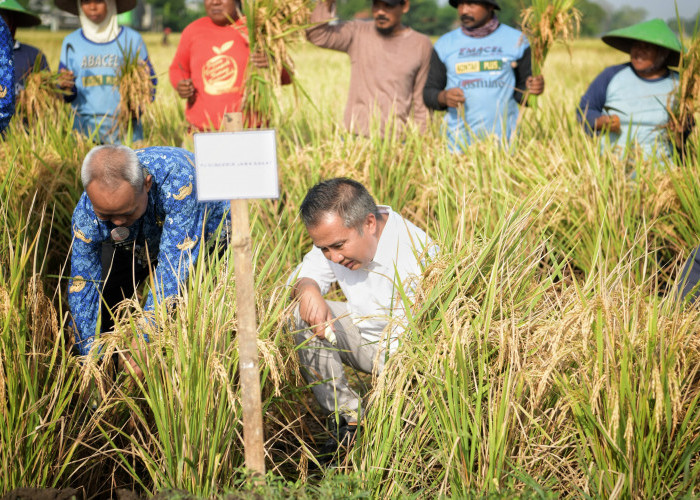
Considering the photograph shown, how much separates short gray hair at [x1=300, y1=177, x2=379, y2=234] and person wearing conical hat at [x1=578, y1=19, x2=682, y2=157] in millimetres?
1829

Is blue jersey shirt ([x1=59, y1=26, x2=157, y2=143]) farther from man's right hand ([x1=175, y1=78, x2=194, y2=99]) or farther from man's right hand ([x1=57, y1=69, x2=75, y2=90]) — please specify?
man's right hand ([x1=175, y1=78, x2=194, y2=99])

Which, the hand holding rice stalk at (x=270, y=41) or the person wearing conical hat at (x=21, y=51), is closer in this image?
the hand holding rice stalk at (x=270, y=41)

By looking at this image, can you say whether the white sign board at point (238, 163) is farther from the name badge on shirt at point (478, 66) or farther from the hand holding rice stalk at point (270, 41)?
the name badge on shirt at point (478, 66)

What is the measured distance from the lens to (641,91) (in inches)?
154

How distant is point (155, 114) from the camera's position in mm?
4754

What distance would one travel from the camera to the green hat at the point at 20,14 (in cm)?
432

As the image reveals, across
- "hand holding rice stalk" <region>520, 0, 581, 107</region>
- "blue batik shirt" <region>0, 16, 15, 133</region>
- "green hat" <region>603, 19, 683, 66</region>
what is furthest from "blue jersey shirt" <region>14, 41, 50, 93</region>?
"green hat" <region>603, 19, 683, 66</region>

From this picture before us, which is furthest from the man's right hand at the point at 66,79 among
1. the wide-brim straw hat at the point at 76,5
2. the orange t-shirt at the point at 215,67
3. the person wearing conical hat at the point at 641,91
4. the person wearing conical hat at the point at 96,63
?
the person wearing conical hat at the point at 641,91

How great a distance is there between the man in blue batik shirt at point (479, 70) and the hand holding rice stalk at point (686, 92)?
81 cm

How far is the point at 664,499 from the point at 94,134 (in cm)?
321

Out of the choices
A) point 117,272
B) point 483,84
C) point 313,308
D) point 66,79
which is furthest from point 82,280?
point 483,84

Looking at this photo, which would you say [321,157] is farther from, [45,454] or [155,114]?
[45,454]

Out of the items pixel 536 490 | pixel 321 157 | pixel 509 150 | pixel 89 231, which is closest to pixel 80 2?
pixel 321 157

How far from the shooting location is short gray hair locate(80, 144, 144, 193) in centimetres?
234
